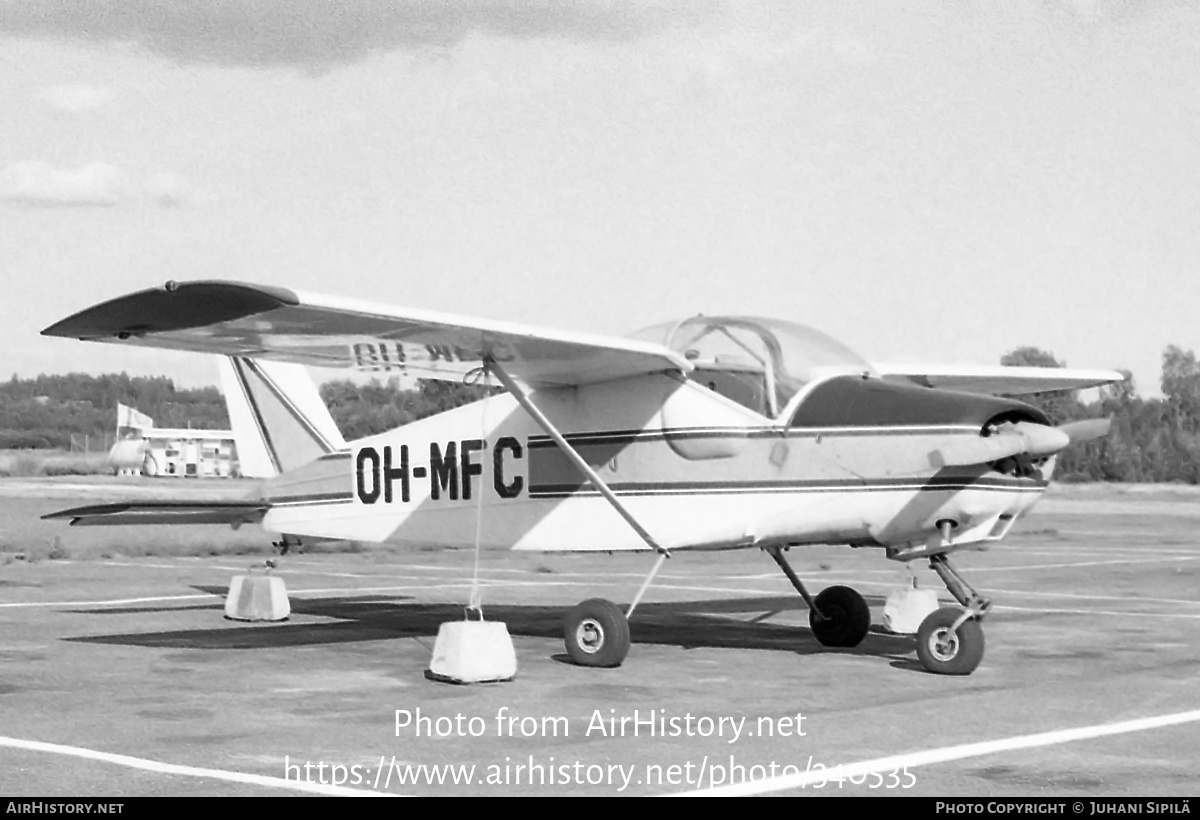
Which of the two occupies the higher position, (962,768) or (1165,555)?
(962,768)

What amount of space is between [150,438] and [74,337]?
373 ft

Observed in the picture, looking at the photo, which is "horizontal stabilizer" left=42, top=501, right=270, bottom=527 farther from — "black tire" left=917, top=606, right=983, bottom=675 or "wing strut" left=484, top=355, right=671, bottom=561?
"black tire" left=917, top=606, right=983, bottom=675

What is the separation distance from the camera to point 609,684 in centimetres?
998

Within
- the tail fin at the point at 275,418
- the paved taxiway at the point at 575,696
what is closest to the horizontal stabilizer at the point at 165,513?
the tail fin at the point at 275,418

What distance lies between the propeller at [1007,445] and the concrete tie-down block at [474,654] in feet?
10.8

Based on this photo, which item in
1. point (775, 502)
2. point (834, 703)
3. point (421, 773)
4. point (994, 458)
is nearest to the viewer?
point (421, 773)

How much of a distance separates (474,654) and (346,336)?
2.54 meters

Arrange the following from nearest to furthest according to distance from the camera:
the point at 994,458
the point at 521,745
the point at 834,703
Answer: the point at 521,745 → the point at 834,703 → the point at 994,458

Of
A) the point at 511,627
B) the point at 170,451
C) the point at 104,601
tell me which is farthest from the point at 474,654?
the point at 170,451

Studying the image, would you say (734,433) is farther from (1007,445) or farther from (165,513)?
(165,513)

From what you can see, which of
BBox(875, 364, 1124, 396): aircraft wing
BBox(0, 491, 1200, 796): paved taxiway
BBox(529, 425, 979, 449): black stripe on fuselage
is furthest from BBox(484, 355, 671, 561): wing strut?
BBox(875, 364, 1124, 396): aircraft wing

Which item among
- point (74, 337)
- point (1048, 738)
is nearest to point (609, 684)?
point (1048, 738)
